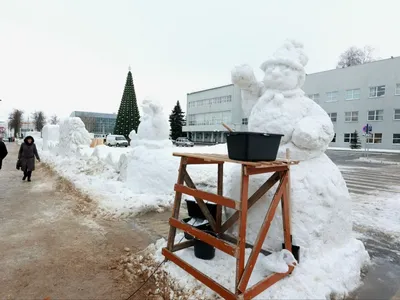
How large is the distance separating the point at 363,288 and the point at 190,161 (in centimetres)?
230

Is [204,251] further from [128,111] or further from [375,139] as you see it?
[375,139]

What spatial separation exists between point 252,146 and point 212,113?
43.1 m

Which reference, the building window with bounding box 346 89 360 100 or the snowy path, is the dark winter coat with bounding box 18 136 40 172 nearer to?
the snowy path

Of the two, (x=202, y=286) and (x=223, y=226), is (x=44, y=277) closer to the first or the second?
(x=202, y=286)

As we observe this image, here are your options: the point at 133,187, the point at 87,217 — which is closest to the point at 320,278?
the point at 87,217

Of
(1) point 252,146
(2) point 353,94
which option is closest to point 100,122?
(2) point 353,94

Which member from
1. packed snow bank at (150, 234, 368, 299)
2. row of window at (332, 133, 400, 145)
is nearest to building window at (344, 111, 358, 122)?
row of window at (332, 133, 400, 145)

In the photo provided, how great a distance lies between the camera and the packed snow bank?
98.0 inches

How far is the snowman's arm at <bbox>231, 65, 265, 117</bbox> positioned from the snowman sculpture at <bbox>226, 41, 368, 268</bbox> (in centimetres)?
1

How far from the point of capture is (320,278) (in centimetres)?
264

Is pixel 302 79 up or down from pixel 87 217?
up

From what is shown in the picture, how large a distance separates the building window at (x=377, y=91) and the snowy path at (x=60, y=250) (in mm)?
32217

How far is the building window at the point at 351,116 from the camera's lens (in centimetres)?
3036

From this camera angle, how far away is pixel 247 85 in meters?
3.85
